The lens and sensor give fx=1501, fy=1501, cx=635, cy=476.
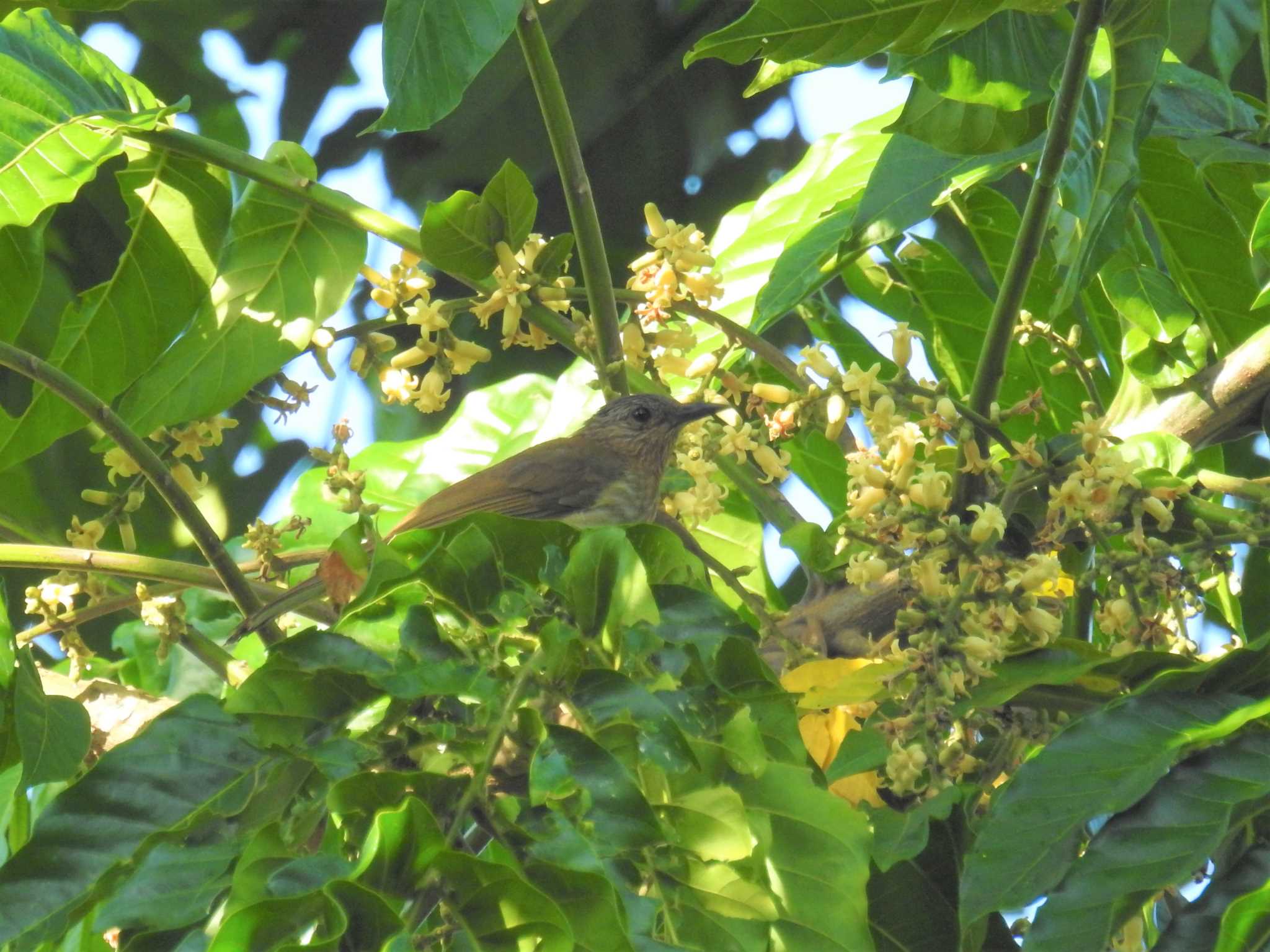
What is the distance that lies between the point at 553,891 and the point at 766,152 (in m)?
3.33

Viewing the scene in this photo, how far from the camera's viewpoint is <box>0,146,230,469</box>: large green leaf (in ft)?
8.33

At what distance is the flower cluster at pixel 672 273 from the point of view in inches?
97.4

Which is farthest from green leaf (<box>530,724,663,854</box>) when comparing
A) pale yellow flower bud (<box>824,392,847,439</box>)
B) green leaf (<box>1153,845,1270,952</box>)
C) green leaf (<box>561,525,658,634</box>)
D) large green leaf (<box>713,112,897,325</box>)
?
large green leaf (<box>713,112,897,325</box>)

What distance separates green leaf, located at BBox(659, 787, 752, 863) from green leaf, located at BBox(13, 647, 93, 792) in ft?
2.88

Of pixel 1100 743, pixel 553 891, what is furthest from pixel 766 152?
pixel 553 891

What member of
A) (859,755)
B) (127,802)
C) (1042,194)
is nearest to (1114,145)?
(1042,194)

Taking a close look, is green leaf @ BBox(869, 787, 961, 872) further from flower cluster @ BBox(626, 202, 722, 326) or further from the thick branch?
flower cluster @ BBox(626, 202, 722, 326)

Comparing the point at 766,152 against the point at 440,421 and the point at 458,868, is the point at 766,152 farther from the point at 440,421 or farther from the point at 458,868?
the point at 458,868

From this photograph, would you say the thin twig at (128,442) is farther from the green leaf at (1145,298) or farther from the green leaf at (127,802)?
the green leaf at (1145,298)

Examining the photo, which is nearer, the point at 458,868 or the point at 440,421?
the point at 458,868

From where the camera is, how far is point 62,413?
2.41 m

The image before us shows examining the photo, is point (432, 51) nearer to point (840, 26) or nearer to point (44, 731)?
point (840, 26)

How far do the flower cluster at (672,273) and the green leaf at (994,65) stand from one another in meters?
0.44

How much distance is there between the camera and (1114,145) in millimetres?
2010
